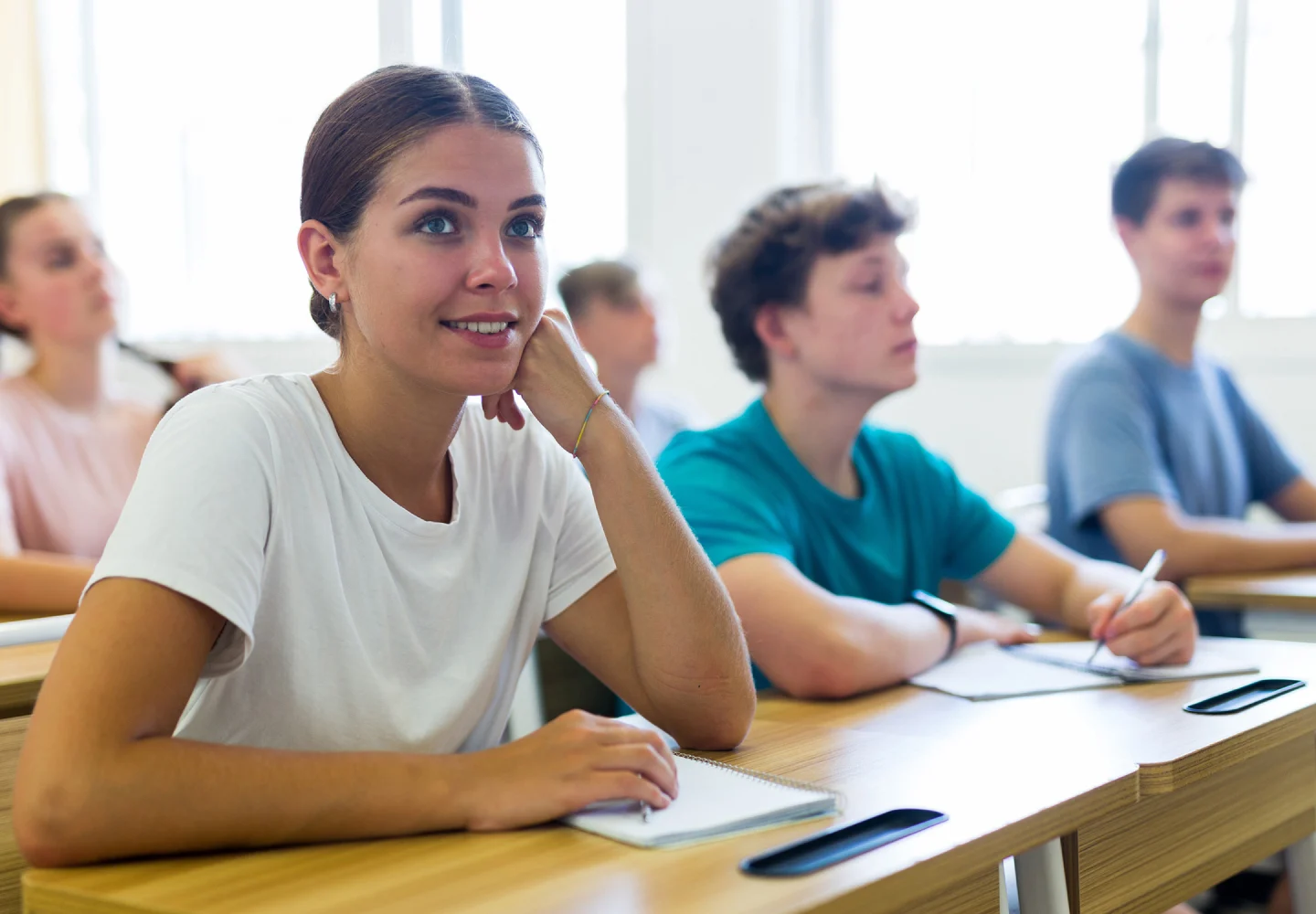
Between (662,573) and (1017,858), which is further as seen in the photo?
(662,573)

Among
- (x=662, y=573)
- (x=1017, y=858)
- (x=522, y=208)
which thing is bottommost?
(x=1017, y=858)

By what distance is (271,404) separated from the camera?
4.17 feet

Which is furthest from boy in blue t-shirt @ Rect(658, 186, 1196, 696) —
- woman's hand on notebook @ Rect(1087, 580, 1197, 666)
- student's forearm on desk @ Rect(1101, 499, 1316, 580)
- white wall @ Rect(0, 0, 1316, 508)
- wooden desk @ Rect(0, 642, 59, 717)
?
white wall @ Rect(0, 0, 1316, 508)

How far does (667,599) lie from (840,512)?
0.68m

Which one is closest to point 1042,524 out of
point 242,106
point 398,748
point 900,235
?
point 900,235

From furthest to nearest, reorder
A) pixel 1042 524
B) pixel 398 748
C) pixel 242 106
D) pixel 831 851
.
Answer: pixel 242 106, pixel 1042 524, pixel 398 748, pixel 831 851

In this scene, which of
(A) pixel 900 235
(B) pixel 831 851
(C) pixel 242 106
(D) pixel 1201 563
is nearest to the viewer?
(B) pixel 831 851

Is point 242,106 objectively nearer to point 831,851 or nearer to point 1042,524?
point 1042,524

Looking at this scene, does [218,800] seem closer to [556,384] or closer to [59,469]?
[556,384]

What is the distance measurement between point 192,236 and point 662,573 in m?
5.00

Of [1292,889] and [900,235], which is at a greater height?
[900,235]

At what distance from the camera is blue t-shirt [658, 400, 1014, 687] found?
6.10 ft

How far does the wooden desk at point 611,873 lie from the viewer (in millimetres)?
925

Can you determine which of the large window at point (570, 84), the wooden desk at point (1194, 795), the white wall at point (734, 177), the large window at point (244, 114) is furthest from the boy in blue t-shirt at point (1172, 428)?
the large window at point (244, 114)
